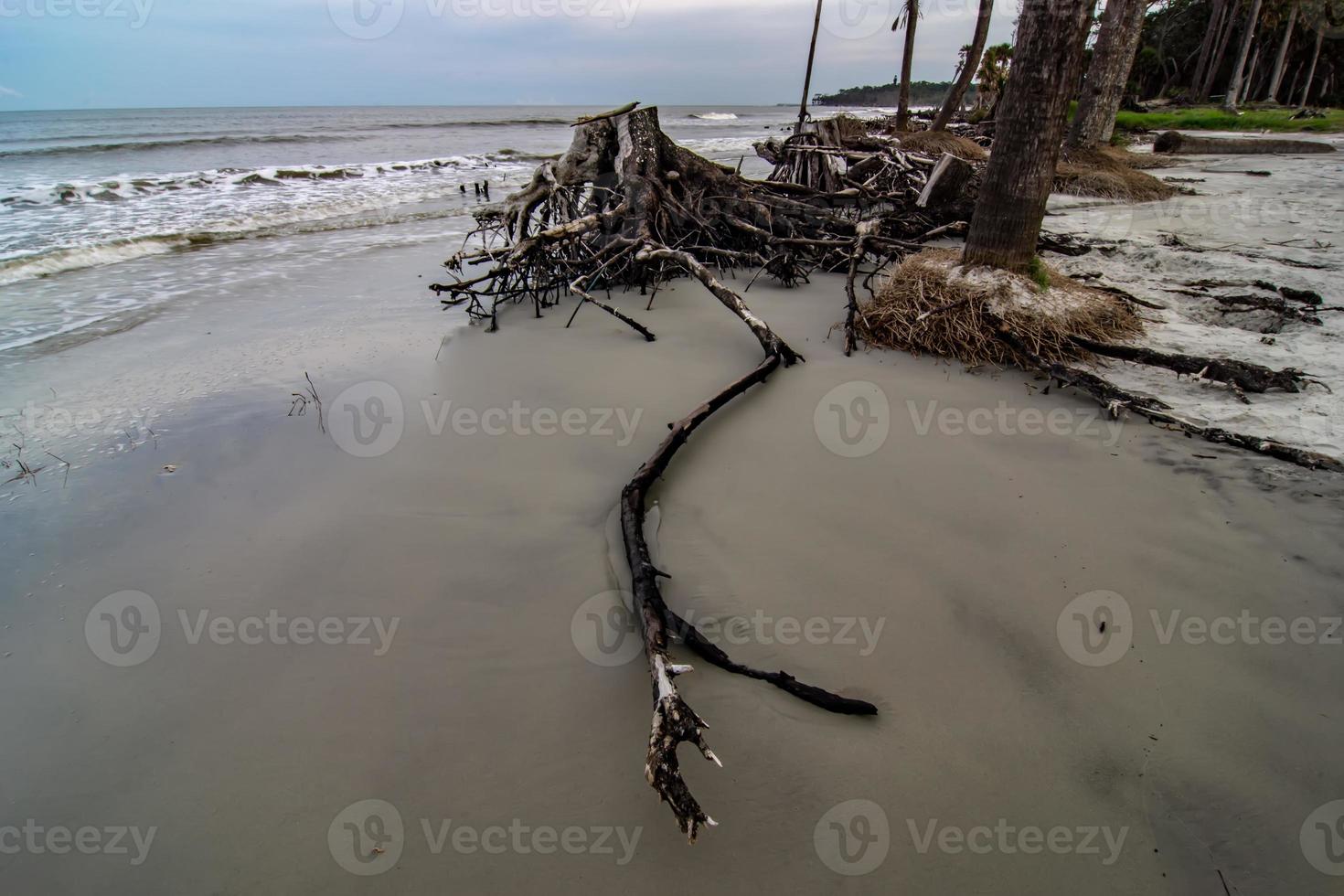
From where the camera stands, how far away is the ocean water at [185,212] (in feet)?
20.0

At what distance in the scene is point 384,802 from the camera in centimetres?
161

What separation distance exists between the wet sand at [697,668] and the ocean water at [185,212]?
3897 mm

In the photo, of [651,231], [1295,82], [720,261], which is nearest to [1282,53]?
[1295,82]

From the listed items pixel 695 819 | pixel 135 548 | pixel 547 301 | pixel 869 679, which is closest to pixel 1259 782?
pixel 869 679

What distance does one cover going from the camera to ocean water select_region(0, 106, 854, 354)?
611 cm

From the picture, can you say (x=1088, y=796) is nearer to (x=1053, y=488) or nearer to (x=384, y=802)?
(x=1053, y=488)

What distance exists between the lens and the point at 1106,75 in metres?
11.5

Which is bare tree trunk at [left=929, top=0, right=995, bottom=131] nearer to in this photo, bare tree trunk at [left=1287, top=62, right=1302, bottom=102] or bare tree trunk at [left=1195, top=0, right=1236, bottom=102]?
bare tree trunk at [left=1195, top=0, right=1236, bottom=102]

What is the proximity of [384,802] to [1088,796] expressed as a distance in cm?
185

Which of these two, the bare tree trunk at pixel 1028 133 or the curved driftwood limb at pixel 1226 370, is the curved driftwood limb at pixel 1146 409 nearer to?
the curved driftwood limb at pixel 1226 370

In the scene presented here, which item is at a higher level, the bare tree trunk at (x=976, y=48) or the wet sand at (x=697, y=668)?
the bare tree trunk at (x=976, y=48)

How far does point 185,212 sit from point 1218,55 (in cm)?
4753

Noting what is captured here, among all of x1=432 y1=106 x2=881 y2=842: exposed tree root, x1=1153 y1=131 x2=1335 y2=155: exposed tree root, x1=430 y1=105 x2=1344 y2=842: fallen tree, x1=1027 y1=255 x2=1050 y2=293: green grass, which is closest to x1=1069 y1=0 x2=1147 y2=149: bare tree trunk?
x1=430 y1=105 x2=1344 y2=842: fallen tree

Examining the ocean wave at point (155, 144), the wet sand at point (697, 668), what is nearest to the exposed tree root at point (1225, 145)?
the wet sand at point (697, 668)
